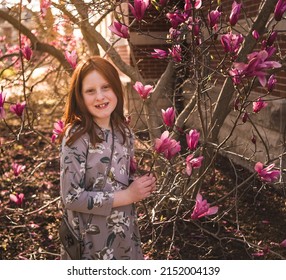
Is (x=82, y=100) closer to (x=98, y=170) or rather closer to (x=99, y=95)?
(x=99, y=95)

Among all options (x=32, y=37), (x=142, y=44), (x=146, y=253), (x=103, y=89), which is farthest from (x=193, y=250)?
(x=142, y=44)

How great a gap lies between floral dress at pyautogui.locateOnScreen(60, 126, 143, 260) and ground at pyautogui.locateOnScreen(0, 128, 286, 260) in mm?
838

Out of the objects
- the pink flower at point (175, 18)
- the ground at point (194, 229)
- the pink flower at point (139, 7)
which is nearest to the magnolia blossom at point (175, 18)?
the pink flower at point (175, 18)

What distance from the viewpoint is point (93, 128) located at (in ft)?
6.78

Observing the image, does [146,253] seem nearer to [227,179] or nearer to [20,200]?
[20,200]

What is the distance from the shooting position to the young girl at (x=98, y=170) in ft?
6.51

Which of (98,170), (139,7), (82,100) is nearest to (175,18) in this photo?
(139,7)

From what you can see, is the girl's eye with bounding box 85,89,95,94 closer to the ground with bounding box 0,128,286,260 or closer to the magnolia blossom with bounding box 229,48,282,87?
the magnolia blossom with bounding box 229,48,282,87

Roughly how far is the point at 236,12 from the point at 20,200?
5.85 feet

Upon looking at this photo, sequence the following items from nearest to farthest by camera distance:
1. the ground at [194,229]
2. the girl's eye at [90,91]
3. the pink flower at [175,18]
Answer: the girl's eye at [90,91] < the pink flower at [175,18] < the ground at [194,229]

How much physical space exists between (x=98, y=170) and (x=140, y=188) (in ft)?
0.65

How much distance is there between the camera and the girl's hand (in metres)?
2.00

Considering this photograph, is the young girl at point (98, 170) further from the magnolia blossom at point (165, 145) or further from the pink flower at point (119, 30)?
the pink flower at point (119, 30)

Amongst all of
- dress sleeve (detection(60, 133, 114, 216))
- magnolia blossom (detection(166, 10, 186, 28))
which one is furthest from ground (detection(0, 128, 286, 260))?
magnolia blossom (detection(166, 10, 186, 28))
